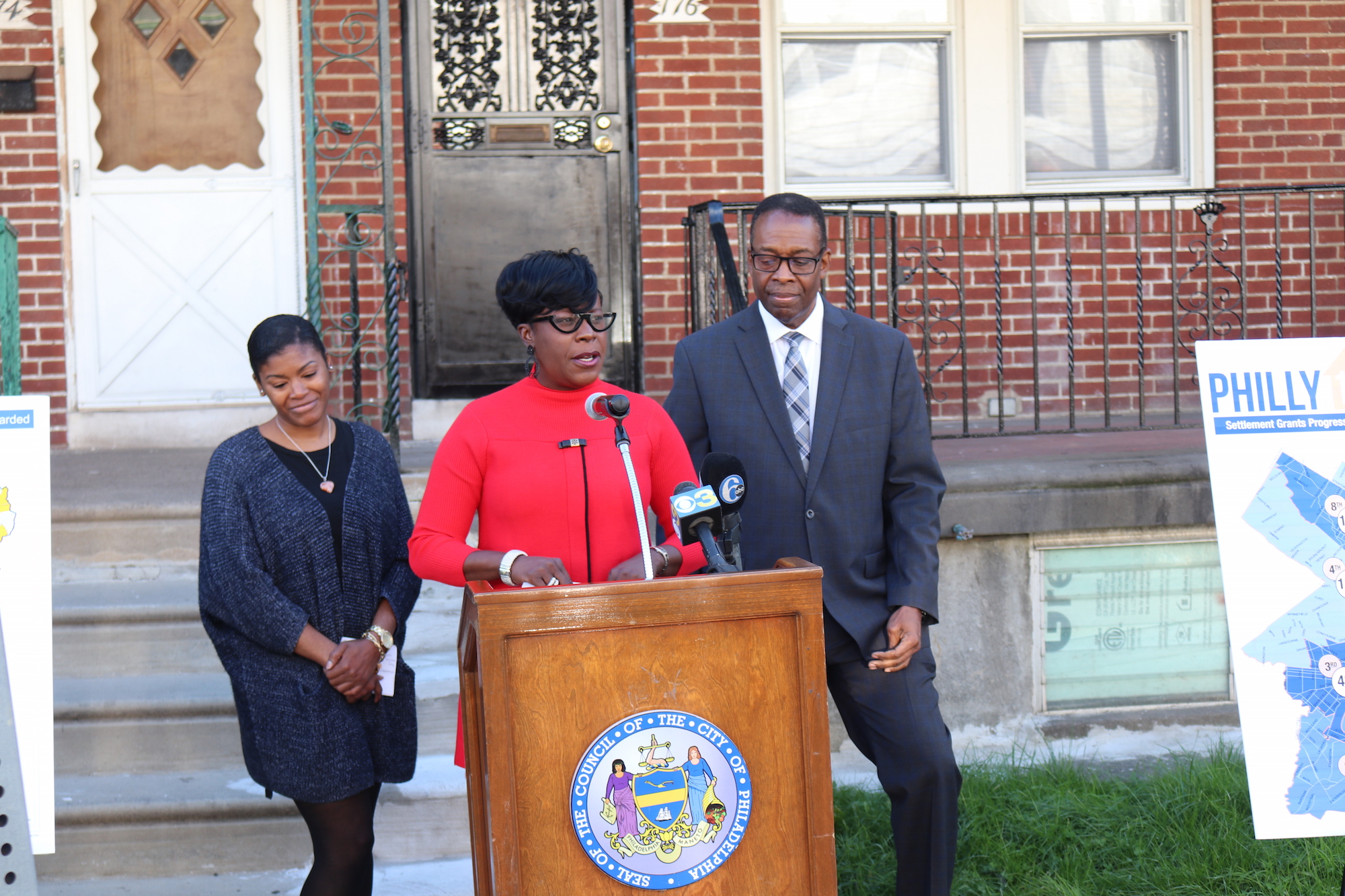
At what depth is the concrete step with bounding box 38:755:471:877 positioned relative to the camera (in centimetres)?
399

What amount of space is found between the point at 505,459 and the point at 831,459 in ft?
2.76

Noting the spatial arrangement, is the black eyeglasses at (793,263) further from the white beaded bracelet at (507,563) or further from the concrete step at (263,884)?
the concrete step at (263,884)

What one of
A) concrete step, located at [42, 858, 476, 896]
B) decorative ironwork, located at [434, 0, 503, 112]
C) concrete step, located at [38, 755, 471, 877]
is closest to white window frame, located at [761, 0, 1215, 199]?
decorative ironwork, located at [434, 0, 503, 112]

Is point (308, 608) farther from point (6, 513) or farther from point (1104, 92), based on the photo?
point (1104, 92)

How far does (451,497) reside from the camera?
2.65 meters

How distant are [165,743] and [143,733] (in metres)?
0.08

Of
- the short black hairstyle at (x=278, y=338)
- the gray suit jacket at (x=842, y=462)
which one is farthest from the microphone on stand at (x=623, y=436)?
the short black hairstyle at (x=278, y=338)

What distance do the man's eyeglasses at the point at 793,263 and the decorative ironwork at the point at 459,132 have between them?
161 inches

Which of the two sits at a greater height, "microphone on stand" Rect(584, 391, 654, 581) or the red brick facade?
the red brick facade

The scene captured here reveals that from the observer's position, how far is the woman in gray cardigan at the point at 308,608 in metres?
2.95

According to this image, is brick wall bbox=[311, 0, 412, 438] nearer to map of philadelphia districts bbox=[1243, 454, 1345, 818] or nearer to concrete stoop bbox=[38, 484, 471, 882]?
concrete stoop bbox=[38, 484, 471, 882]

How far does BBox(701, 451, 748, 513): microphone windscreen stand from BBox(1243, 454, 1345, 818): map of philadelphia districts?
4.35ft

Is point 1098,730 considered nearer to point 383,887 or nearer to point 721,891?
point 383,887

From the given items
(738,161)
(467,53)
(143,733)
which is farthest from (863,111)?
(143,733)
